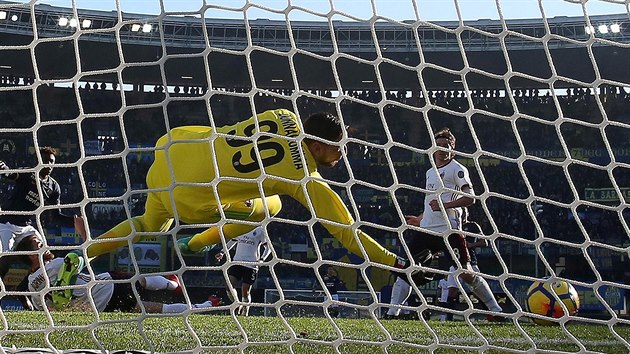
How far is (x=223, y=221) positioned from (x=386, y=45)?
592 inches

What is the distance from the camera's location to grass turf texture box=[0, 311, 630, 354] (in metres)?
3.28

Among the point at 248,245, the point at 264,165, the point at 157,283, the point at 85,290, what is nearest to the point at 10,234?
the point at 157,283

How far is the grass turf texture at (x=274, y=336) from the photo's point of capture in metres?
3.28

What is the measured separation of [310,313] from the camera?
8289 millimetres

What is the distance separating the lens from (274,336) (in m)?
4.33

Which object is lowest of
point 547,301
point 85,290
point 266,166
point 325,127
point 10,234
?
point 547,301

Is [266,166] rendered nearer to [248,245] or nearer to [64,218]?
[64,218]

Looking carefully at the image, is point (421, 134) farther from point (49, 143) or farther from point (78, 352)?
point (78, 352)

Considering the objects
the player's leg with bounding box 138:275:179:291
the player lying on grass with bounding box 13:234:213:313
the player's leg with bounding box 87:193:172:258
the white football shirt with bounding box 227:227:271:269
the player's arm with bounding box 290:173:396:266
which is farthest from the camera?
the white football shirt with bounding box 227:227:271:269

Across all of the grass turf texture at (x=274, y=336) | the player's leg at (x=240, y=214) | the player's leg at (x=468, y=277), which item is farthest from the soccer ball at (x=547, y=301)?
the player's leg at (x=240, y=214)

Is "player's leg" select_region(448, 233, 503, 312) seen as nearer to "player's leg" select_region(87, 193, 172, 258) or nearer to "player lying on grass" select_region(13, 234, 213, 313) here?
"player lying on grass" select_region(13, 234, 213, 313)

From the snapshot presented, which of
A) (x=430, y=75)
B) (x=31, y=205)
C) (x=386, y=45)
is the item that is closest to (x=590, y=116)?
(x=430, y=75)

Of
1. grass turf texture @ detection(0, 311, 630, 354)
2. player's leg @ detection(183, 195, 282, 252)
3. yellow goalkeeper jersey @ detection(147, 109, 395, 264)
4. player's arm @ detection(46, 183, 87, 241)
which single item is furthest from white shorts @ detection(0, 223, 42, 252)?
yellow goalkeeper jersey @ detection(147, 109, 395, 264)

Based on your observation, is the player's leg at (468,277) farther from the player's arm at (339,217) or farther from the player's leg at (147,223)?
the player's arm at (339,217)
